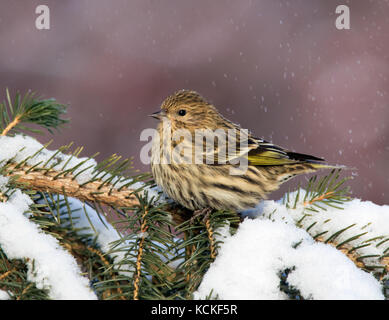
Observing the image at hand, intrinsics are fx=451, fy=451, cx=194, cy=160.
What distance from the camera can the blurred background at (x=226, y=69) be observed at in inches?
139

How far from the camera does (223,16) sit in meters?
4.03

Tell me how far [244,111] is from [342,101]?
2.60ft

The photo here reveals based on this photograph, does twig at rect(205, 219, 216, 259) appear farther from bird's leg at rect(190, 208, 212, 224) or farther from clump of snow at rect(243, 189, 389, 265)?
clump of snow at rect(243, 189, 389, 265)

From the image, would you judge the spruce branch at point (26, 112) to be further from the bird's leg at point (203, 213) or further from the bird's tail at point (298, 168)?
the bird's tail at point (298, 168)

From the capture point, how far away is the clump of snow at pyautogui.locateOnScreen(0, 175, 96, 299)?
1.25m

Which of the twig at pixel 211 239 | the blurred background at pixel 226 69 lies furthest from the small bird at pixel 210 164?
the blurred background at pixel 226 69

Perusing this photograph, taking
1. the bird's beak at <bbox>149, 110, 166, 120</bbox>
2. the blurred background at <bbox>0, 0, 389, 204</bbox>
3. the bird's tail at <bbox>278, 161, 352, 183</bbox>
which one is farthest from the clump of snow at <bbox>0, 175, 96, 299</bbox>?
the blurred background at <bbox>0, 0, 389, 204</bbox>

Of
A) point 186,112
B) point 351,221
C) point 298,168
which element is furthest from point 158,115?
point 351,221

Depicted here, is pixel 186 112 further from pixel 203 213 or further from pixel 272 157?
pixel 203 213

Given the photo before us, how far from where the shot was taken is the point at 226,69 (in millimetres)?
3771

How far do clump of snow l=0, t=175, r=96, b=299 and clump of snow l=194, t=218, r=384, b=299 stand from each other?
0.36 meters

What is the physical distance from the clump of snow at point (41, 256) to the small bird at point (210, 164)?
2.23 feet

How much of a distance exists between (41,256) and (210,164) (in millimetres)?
1114

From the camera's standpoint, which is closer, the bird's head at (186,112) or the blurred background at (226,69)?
the bird's head at (186,112)
